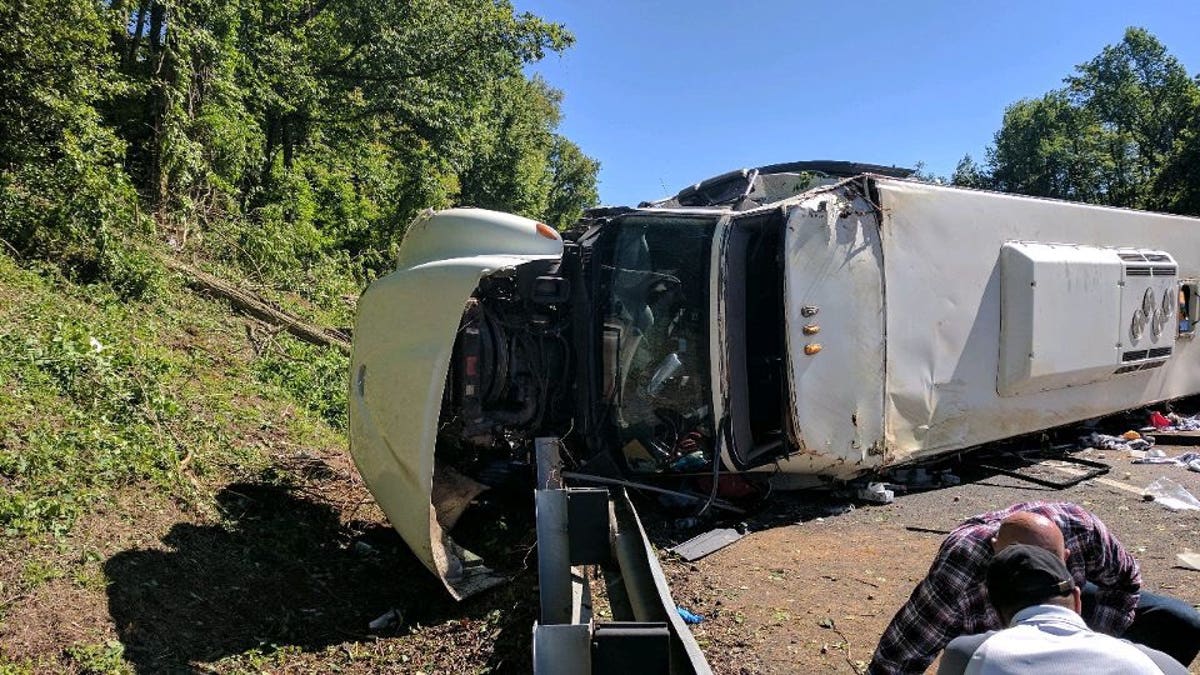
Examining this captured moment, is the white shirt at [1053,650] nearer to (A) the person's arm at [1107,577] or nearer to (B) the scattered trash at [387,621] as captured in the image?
(A) the person's arm at [1107,577]

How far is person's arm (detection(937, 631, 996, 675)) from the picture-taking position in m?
1.88

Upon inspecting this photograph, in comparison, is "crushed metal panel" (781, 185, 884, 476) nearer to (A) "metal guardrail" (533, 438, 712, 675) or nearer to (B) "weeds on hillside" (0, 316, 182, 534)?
(A) "metal guardrail" (533, 438, 712, 675)

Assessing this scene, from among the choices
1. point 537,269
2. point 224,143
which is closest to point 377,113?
point 224,143

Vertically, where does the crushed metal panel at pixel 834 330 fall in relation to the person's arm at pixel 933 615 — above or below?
above

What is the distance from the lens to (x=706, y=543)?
461cm

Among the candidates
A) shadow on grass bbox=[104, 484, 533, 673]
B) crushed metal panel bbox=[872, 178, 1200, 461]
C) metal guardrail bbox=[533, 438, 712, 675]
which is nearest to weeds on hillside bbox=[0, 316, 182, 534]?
shadow on grass bbox=[104, 484, 533, 673]

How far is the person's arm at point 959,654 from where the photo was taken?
188 centimetres

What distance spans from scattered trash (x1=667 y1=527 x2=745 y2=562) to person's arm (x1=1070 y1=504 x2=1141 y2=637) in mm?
2189

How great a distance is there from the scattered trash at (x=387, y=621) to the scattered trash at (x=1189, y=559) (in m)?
3.94

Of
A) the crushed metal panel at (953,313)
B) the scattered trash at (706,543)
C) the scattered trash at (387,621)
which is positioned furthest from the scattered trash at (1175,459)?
the scattered trash at (387,621)

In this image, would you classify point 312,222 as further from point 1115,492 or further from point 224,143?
point 1115,492

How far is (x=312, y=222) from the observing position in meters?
17.1

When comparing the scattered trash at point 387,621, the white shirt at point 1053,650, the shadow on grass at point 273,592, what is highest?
the white shirt at point 1053,650

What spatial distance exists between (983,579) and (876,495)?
3.15 metres
